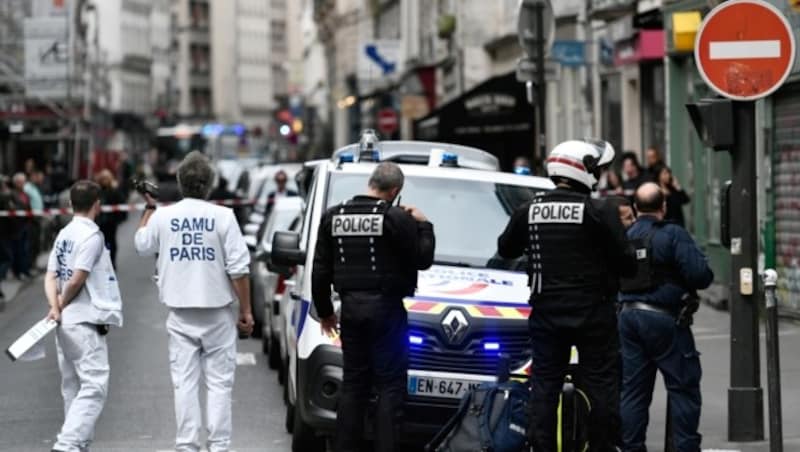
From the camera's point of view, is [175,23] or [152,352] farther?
[175,23]

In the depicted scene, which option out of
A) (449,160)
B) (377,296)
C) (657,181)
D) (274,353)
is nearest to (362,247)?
(377,296)

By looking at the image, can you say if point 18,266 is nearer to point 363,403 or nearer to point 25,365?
point 25,365

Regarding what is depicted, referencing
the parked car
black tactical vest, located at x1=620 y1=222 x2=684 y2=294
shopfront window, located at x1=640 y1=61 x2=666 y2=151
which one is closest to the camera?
black tactical vest, located at x1=620 y1=222 x2=684 y2=294

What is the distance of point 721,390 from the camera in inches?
636

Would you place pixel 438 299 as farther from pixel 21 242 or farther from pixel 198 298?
pixel 21 242

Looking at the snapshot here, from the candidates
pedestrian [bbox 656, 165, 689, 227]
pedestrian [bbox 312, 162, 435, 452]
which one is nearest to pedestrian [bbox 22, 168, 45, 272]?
pedestrian [bbox 656, 165, 689, 227]

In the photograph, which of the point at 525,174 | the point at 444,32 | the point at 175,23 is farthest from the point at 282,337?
the point at 175,23

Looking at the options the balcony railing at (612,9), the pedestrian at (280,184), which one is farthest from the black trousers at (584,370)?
the pedestrian at (280,184)

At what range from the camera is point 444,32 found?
54.1 m

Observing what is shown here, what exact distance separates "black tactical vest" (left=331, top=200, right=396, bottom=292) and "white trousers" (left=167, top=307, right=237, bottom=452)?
0.96m

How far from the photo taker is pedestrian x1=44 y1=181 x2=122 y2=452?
11594mm

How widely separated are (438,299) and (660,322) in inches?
49.9

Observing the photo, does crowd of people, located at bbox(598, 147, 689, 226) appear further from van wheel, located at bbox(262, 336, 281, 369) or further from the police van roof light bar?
the police van roof light bar

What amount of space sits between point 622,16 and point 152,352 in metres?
14.0
